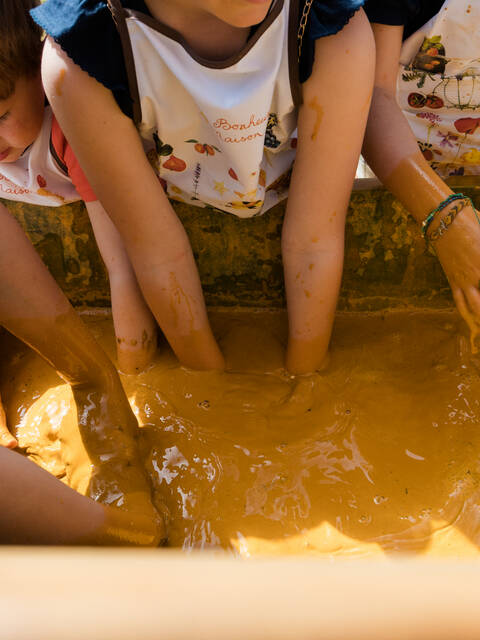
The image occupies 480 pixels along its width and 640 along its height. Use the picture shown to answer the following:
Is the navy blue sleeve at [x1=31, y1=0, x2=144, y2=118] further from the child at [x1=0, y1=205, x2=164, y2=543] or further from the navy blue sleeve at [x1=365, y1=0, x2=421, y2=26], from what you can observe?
the navy blue sleeve at [x1=365, y1=0, x2=421, y2=26]

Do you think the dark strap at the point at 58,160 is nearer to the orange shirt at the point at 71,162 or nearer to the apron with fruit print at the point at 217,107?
the orange shirt at the point at 71,162

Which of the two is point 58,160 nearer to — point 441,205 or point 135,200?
point 135,200

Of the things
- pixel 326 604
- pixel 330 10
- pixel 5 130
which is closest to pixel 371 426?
pixel 330 10

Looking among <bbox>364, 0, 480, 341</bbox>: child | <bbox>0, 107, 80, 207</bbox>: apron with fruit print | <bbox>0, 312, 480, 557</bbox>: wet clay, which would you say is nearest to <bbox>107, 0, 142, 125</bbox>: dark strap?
<bbox>0, 107, 80, 207</bbox>: apron with fruit print

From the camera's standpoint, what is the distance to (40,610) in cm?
26

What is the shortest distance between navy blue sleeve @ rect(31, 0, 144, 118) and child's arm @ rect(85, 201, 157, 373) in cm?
40

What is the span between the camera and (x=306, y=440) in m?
1.14

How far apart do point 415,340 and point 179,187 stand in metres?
0.71

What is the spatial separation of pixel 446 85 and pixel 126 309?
3.15 ft

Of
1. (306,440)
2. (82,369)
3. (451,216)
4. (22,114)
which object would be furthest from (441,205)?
(22,114)

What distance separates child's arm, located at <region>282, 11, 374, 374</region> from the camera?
102cm

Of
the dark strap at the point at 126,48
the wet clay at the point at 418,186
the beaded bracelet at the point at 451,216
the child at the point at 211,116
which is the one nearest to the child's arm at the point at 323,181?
the child at the point at 211,116

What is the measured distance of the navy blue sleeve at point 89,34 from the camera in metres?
0.94

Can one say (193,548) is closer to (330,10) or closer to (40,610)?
(40,610)
